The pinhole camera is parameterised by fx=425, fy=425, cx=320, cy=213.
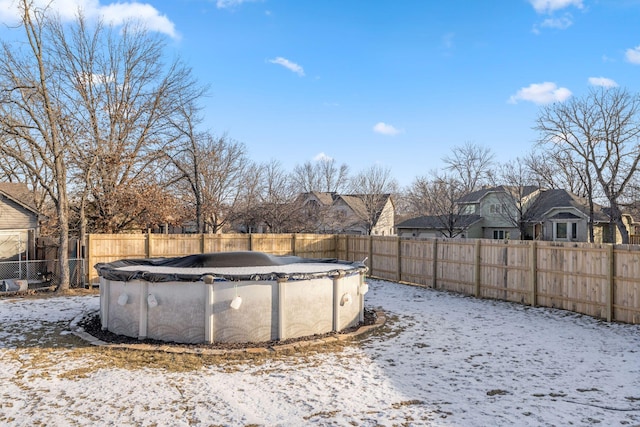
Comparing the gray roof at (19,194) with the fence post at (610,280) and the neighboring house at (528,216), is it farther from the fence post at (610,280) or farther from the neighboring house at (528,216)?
the neighboring house at (528,216)

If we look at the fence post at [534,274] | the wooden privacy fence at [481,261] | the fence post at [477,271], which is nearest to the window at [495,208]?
the wooden privacy fence at [481,261]

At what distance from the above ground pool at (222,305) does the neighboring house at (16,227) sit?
12738 mm

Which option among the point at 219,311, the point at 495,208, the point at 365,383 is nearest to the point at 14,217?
the point at 219,311

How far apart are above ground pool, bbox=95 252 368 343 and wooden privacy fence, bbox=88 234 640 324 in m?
5.44

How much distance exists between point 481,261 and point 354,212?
24.7 meters

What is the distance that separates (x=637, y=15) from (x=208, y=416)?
15.4 m

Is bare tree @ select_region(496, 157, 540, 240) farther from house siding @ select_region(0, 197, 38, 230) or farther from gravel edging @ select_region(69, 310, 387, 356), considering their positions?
house siding @ select_region(0, 197, 38, 230)

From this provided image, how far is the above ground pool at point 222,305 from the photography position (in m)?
6.60

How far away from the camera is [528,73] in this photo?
51.1 ft

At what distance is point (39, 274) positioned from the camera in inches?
604

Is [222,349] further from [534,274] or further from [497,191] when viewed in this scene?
[497,191]

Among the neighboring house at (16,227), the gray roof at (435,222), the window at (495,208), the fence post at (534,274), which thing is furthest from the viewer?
the window at (495,208)

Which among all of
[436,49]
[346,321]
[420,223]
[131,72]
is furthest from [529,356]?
[420,223]

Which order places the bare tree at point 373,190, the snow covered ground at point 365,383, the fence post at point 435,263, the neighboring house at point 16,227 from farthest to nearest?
1. the bare tree at point 373,190
2. the neighboring house at point 16,227
3. the fence post at point 435,263
4. the snow covered ground at point 365,383
